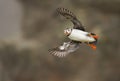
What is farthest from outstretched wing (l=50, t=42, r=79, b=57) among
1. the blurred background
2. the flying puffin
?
the blurred background

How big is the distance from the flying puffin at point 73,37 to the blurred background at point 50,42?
246cm

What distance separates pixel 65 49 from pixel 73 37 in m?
0.09

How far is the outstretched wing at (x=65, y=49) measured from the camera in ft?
2.69

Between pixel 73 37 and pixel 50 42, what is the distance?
2.66m

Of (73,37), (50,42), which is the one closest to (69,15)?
(73,37)

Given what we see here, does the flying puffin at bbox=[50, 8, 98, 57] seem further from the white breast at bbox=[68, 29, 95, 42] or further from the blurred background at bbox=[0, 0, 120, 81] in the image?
the blurred background at bbox=[0, 0, 120, 81]

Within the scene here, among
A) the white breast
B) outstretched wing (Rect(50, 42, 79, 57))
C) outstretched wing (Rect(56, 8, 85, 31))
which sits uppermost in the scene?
outstretched wing (Rect(56, 8, 85, 31))

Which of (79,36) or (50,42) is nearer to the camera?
(79,36)

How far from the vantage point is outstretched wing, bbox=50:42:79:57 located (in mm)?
819

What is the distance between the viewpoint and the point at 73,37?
2.55ft

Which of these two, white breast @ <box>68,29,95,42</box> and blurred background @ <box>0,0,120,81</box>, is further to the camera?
blurred background @ <box>0,0,120,81</box>

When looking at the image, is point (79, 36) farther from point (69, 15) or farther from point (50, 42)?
point (50, 42)

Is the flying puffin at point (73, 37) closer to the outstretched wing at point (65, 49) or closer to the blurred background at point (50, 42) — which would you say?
the outstretched wing at point (65, 49)

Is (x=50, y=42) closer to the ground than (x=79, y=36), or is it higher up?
higher up
